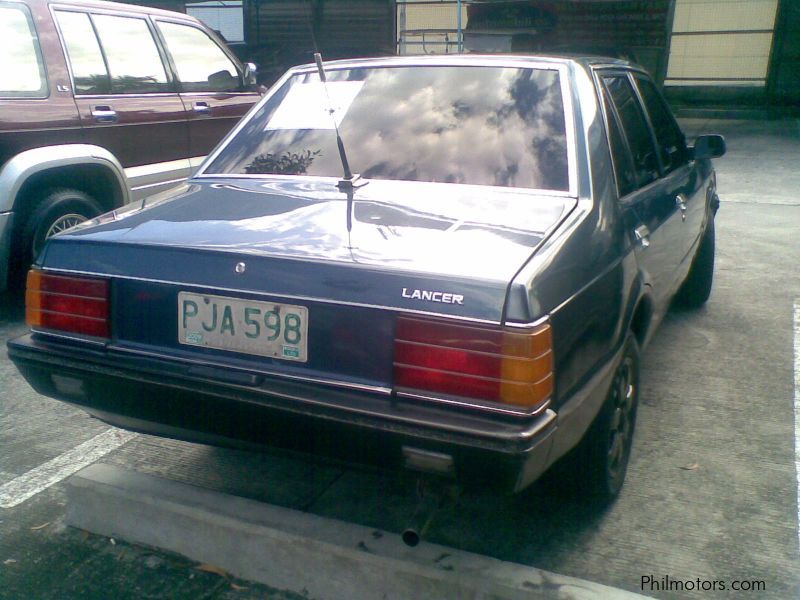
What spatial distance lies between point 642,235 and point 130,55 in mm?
4165

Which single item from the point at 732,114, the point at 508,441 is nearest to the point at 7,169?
the point at 508,441

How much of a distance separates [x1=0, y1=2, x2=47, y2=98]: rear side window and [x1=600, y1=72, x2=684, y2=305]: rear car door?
3434 mm

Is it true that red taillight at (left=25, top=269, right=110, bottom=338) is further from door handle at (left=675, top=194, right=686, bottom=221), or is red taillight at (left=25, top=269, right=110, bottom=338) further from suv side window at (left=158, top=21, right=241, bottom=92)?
suv side window at (left=158, top=21, right=241, bottom=92)

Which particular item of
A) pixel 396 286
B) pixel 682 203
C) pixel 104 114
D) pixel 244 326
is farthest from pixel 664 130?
pixel 104 114

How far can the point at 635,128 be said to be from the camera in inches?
138

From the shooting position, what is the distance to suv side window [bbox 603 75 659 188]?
333 centimetres

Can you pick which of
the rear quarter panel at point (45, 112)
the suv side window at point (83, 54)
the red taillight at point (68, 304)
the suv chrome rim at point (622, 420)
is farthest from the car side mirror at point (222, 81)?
the suv chrome rim at point (622, 420)

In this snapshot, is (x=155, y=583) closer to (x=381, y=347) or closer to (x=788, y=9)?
(x=381, y=347)

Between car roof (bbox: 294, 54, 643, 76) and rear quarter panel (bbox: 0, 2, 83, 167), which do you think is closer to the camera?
car roof (bbox: 294, 54, 643, 76)

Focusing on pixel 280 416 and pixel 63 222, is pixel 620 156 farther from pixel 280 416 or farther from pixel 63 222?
pixel 63 222

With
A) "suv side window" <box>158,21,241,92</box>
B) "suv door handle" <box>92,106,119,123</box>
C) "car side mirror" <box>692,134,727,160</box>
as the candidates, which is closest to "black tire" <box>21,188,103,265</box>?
"suv door handle" <box>92,106,119,123</box>

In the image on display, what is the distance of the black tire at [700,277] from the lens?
5086mm

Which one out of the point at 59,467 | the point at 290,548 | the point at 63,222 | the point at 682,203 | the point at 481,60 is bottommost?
the point at 59,467

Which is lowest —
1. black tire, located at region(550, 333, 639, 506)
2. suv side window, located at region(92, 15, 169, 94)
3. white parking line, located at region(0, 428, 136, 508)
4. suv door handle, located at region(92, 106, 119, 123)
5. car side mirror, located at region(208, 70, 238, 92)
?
white parking line, located at region(0, 428, 136, 508)
